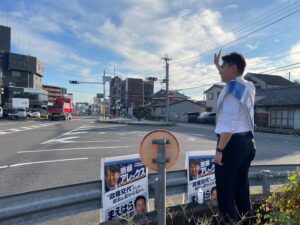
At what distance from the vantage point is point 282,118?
28.6 metres

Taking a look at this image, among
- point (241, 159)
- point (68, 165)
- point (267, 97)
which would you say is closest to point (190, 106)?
point (267, 97)

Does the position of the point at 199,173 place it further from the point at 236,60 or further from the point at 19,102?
the point at 19,102

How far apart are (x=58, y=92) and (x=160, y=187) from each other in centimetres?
12933

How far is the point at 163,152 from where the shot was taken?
2150mm

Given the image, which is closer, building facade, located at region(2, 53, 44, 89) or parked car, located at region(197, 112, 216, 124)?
parked car, located at region(197, 112, 216, 124)

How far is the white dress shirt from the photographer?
269cm

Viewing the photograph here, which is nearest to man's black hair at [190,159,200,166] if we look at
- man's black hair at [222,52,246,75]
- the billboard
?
man's black hair at [222,52,246,75]

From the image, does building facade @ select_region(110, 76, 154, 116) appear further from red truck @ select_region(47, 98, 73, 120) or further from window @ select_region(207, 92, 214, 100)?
red truck @ select_region(47, 98, 73, 120)

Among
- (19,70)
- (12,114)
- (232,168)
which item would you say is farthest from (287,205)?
(19,70)

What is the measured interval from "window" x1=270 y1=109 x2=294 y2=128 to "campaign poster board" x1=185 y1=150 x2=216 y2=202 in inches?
1059

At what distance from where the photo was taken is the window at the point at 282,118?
27503 millimetres

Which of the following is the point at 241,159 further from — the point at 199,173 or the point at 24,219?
the point at 24,219

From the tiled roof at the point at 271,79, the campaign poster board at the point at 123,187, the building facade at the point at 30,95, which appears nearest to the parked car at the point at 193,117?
the tiled roof at the point at 271,79

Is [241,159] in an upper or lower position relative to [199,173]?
upper
